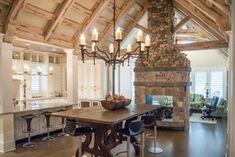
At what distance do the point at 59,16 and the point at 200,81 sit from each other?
858 centimetres

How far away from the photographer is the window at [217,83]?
37.0 ft

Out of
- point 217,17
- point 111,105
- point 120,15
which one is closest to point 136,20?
point 120,15

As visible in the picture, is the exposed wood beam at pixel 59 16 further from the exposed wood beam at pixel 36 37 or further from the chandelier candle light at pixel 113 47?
the chandelier candle light at pixel 113 47

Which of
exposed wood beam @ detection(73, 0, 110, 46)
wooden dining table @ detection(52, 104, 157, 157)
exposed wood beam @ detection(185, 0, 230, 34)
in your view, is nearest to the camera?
wooden dining table @ detection(52, 104, 157, 157)

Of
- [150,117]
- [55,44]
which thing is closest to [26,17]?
[55,44]

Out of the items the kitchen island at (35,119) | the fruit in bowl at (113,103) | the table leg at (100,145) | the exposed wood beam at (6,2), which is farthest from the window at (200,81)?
the exposed wood beam at (6,2)

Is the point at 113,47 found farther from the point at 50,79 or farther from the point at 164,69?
the point at 50,79

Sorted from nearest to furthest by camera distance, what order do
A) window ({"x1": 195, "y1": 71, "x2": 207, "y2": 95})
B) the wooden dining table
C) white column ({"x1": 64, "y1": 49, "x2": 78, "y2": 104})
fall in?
the wooden dining table
white column ({"x1": 64, "y1": 49, "x2": 78, "y2": 104})
window ({"x1": 195, "y1": 71, "x2": 207, "y2": 95})

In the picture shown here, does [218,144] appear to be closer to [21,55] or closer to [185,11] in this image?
[185,11]

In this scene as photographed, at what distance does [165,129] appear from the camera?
7492 mm

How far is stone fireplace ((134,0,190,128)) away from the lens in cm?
738

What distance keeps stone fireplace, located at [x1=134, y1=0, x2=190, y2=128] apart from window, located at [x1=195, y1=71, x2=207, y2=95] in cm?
475

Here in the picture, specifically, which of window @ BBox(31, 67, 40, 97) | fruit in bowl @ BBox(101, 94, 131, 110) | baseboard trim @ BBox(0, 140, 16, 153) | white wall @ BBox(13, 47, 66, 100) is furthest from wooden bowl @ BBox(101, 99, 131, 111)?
window @ BBox(31, 67, 40, 97)

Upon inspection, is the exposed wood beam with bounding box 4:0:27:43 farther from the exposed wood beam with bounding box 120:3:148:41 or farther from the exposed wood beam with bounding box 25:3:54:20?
the exposed wood beam with bounding box 120:3:148:41
